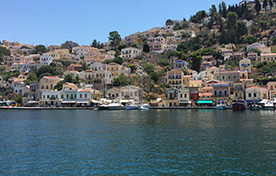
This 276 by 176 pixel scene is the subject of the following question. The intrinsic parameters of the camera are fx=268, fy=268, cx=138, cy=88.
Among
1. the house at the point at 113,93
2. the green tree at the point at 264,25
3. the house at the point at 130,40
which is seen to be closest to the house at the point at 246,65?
the green tree at the point at 264,25

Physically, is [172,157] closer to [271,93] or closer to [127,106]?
[127,106]

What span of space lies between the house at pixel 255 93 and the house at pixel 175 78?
2094cm

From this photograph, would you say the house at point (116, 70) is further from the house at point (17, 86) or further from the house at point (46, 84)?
the house at point (17, 86)

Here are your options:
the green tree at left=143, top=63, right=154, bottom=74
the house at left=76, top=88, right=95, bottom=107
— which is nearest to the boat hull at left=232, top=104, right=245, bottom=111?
the green tree at left=143, top=63, right=154, bottom=74

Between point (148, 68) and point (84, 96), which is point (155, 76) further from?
point (84, 96)

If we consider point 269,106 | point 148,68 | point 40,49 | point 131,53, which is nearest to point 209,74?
point 148,68

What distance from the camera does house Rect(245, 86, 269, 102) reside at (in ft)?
241

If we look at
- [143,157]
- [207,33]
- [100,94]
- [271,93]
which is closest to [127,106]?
[100,94]

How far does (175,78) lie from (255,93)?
25069 mm

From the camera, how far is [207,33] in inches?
5531

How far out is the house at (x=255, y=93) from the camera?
241ft

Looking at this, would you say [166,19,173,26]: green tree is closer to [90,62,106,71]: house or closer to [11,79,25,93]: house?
[90,62,106,71]: house

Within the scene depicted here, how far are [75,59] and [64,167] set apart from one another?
114 meters

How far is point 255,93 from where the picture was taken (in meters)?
A: 73.6
